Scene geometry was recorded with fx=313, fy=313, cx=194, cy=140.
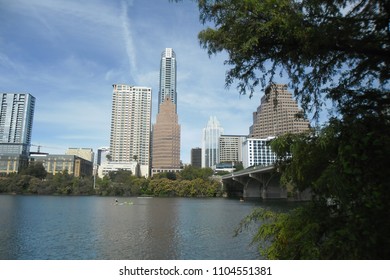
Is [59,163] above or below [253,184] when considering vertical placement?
above

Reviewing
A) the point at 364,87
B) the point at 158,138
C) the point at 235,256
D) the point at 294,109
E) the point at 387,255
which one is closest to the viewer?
the point at 387,255

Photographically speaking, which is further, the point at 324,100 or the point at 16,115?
the point at 16,115

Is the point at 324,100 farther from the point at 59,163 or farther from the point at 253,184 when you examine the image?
the point at 59,163

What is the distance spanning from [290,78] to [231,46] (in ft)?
3.86

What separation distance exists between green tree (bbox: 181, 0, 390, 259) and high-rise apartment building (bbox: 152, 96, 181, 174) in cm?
16923

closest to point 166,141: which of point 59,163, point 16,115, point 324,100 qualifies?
point 59,163

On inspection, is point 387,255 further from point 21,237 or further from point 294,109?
point 21,237

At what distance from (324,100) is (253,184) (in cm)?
9641

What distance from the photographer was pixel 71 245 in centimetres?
1897

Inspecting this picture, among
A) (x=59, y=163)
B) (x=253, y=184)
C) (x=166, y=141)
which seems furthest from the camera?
(x=166, y=141)

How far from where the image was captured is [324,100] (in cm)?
488

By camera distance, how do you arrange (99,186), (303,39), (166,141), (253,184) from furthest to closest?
(166,141)
(99,186)
(253,184)
(303,39)

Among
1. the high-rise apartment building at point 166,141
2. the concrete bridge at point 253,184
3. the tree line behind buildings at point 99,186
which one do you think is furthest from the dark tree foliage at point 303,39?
the high-rise apartment building at point 166,141

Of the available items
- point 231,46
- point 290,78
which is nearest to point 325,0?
point 290,78
